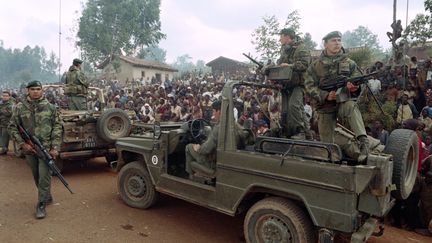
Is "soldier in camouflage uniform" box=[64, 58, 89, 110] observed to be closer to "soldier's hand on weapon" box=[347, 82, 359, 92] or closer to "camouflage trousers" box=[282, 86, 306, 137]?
"camouflage trousers" box=[282, 86, 306, 137]

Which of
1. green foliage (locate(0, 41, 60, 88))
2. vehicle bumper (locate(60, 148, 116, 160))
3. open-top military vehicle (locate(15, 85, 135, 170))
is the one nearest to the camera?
vehicle bumper (locate(60, 148, 116, 160))

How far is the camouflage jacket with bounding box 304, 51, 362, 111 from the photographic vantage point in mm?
3910

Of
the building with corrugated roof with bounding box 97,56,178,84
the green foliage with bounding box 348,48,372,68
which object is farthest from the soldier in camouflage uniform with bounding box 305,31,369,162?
the building with corrugated roof with bounding box 97,56,178,84

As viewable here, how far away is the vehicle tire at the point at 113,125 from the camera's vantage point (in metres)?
6.80

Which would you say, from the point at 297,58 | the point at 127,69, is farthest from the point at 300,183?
the point at 127,69

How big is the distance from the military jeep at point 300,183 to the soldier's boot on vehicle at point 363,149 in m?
0.06

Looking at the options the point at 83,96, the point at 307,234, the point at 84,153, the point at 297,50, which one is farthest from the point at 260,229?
the point at 83,96

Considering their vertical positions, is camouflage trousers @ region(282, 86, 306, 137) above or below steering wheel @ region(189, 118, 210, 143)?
above

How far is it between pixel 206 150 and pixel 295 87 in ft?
4.57

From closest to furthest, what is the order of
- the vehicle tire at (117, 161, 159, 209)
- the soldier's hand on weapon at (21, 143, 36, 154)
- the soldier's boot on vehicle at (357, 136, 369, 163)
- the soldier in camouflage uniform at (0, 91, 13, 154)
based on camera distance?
the soldier's boot on vehicle at (357, 136, 369, 163)
the soldier's hand on weapon at (21, 143, 36, 154)
the vehicle tire at (117, 161, 159, 209)
the soldier in camouflage uniform at (0, 91, 13, 154)

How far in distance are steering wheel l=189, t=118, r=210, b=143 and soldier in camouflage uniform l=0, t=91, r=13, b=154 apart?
6.62 m

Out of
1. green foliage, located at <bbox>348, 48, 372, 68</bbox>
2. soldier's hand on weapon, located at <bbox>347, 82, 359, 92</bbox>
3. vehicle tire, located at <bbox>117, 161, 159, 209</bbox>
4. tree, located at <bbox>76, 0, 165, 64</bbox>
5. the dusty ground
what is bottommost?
the dusty ground

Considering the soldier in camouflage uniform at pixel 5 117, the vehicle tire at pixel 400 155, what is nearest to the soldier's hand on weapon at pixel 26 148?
the vehicle tire at pixel 400 155

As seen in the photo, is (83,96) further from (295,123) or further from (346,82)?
(346,82)
